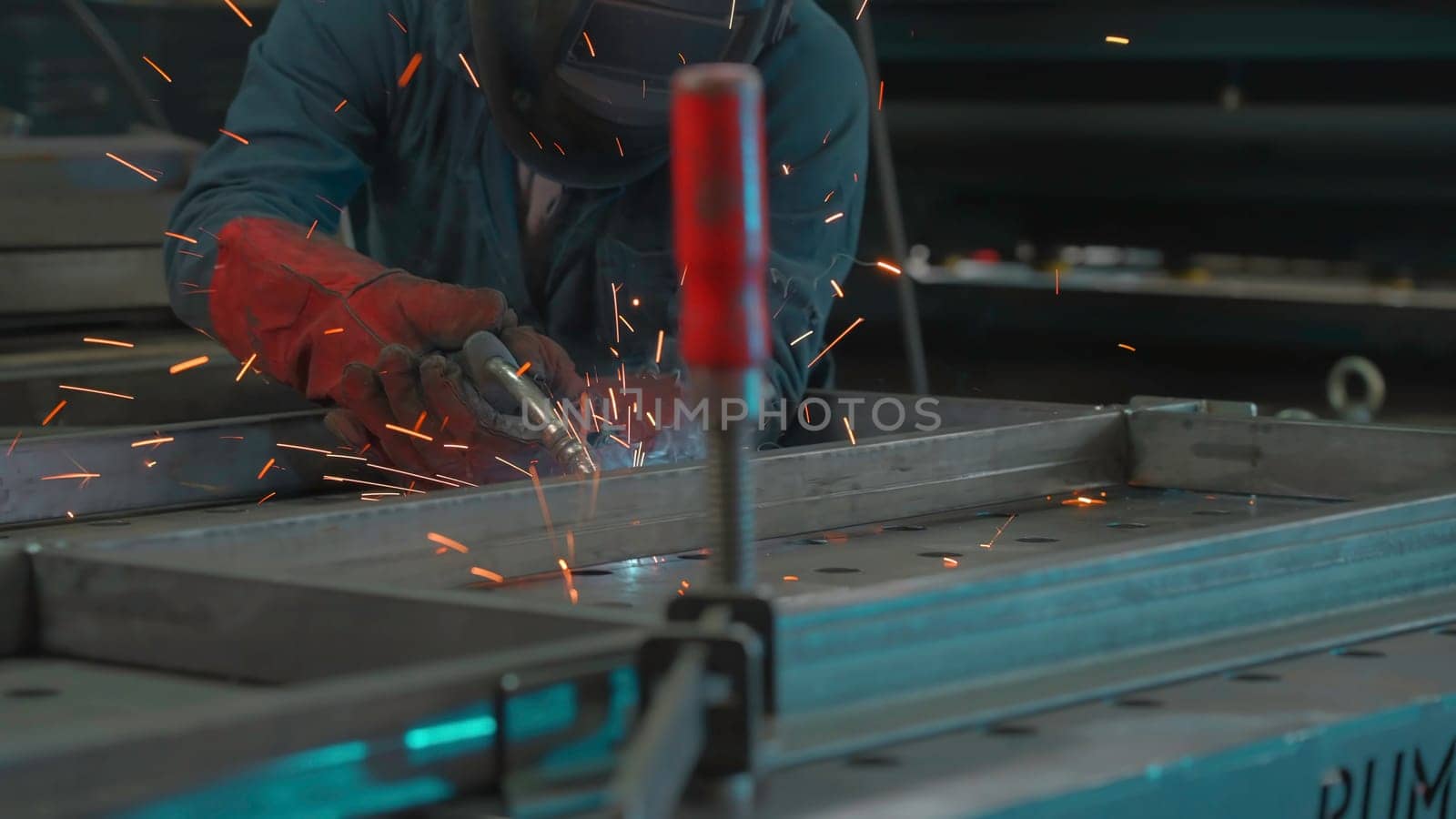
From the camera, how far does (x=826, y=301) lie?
2.45 m

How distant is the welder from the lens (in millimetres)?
1791

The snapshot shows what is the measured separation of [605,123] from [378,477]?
48 centimetres

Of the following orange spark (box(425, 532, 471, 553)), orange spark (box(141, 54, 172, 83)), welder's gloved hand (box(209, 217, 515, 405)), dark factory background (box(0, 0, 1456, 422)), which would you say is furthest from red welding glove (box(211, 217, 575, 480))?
dark factory background (box(0, 0, 1456, 422))

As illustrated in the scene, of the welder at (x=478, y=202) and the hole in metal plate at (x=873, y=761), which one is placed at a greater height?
the welder at (x=478, y=202)

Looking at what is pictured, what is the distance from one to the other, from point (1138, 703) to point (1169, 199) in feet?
12.4

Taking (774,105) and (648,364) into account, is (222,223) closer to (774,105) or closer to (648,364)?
(648,364)

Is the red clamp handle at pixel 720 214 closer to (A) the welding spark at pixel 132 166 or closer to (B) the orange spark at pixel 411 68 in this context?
(B) the orange spark at pixel 411 68

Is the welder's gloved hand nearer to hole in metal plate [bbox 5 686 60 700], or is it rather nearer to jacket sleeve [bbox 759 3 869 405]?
jacket sleeve [bbox 759 3 869 405]

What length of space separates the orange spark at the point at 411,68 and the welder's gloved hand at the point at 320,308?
1.57 ft

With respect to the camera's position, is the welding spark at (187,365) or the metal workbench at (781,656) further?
the welding spark at (187,365)

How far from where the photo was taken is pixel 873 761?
0.88m

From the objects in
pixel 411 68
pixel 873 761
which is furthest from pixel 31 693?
pixel 411 68

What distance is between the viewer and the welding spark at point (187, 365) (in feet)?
8.85

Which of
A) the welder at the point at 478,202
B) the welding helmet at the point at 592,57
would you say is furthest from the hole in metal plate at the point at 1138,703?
the welding helmet at the point at 592,57
